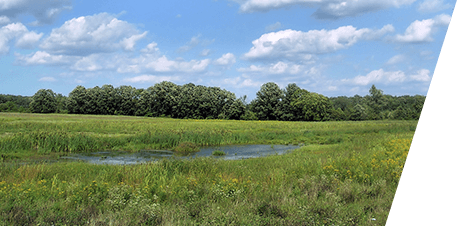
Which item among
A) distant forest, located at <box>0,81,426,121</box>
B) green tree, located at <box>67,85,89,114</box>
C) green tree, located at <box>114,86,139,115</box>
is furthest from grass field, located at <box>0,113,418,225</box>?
green tree, located at <box>67,85,89,114</box>

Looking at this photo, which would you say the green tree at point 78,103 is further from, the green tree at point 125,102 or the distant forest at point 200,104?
the green tree at point 125,102

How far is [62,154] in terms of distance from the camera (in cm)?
2327

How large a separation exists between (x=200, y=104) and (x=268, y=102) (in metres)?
19.8

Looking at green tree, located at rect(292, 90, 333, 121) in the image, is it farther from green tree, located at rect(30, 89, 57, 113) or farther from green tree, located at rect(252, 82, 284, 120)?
green tree, located at rect(30, 89, 57, 113)

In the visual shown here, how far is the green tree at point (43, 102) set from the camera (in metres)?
102

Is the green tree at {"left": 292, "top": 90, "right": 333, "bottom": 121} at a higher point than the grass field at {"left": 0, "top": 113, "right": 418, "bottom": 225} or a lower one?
higher

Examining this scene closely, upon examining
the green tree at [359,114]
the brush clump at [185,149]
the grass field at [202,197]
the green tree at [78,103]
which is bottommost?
the brush clump at [185,149]

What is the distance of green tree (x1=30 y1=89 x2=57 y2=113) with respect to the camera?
336 feet

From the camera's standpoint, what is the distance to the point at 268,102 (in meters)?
94.6

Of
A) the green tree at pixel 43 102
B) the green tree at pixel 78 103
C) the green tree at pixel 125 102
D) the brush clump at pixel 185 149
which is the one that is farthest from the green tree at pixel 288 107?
the green tree at pixel 43 102

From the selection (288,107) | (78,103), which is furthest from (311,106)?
(78,103)

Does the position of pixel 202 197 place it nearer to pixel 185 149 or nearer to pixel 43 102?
pixel 185 149

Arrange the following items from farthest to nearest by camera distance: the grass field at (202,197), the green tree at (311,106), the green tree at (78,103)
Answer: the green tree at (78,103) < the green tree at (311,106) < the grass field at (202,197)

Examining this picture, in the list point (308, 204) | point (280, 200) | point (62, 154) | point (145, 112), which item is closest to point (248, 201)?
point (280, 200)
